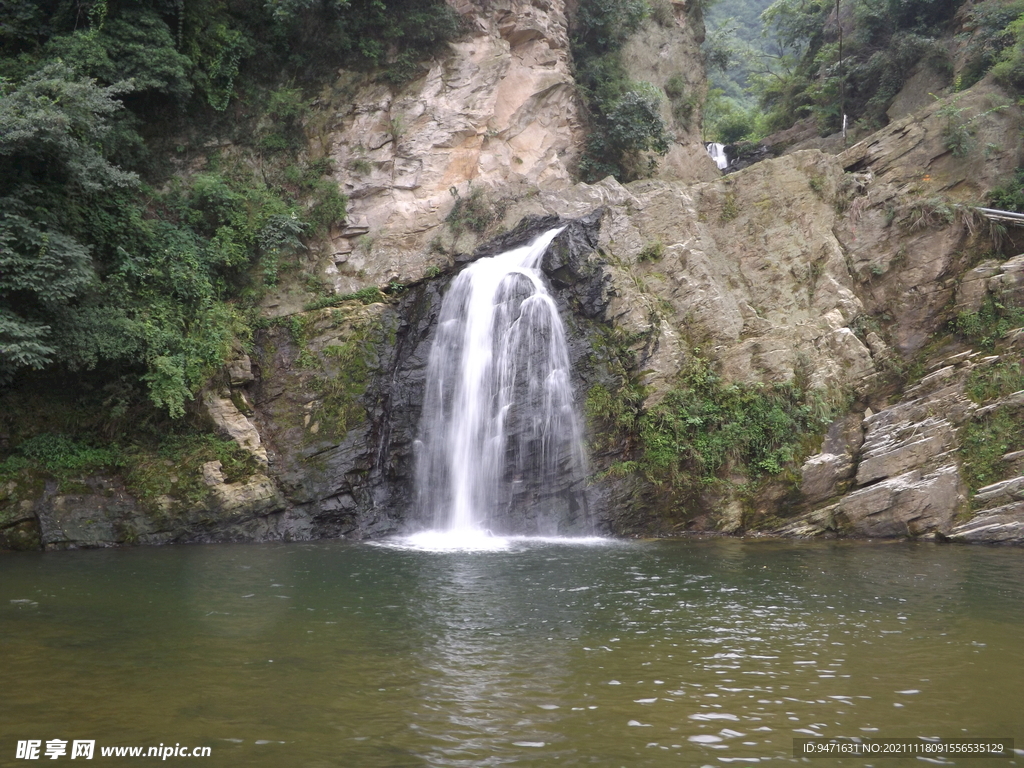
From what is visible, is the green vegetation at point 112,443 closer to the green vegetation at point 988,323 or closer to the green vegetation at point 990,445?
the green vegetation at point 990,445

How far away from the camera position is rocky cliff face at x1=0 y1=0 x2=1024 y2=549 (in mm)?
14453

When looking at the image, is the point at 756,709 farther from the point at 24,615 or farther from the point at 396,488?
the point at 396,488

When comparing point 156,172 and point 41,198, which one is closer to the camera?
point 41,198

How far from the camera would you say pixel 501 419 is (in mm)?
16344

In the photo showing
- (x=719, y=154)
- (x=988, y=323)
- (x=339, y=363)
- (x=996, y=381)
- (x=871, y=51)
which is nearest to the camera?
(x=996, y=381)

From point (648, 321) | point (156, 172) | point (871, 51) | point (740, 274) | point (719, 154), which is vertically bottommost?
point (648, 321)

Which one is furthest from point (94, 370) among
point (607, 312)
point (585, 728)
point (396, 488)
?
point (585, 728)

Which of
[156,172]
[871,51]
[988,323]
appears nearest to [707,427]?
[988,323]

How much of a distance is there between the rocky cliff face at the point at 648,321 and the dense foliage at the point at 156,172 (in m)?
1.10

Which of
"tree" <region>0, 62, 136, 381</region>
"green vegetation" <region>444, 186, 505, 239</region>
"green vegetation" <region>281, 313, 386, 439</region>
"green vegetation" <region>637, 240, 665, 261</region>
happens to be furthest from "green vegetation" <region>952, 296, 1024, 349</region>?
"tree" <region>0, 62, 136, 381</region>

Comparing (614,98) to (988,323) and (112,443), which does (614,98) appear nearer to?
(988,323)

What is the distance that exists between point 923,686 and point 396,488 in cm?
1176

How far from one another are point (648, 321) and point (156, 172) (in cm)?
1315

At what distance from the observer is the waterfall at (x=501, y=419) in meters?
15.7
